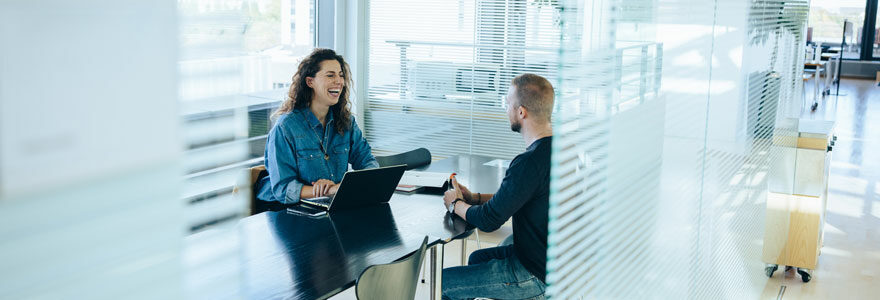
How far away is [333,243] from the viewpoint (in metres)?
2.75

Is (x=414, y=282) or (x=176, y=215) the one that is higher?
(x=176, y=215)

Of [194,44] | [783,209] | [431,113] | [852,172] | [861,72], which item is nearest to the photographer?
[194,44]

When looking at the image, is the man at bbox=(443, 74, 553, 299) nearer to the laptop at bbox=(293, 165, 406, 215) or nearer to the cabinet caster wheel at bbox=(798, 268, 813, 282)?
the laptop at bbox=(293, 165, 406, 215)

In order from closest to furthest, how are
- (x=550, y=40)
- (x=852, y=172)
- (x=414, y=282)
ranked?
1. (x=414, y=282)
2. (x=550, y=40)
3. (x=852, y=172)

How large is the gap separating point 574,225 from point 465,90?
4810 mm

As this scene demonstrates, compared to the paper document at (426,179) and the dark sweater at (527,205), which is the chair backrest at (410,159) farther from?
the dark sweater at (527,205)

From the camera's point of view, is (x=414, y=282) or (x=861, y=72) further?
(x=861, y=72)

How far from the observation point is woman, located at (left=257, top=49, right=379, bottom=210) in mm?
3461

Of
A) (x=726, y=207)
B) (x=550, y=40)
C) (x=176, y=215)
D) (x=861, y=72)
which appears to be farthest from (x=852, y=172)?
(x=861, y=72)

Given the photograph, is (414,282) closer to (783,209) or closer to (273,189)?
(273,189)

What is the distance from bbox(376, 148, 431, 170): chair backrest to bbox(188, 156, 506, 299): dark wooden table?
2.51 feet

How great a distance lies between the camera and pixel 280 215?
313 cm

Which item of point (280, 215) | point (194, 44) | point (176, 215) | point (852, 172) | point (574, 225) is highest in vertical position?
point (194, 44)

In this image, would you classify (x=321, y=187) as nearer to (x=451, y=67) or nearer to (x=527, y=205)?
(x=527, y=205)
